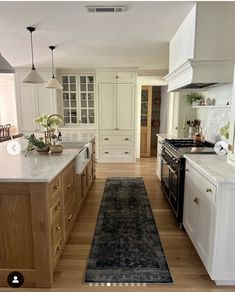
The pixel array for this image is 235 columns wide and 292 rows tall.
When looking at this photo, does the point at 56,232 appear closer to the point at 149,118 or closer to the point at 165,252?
the point at 165,252

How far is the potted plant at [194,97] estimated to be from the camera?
400 centimetres

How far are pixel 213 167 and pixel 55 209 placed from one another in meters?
1.44

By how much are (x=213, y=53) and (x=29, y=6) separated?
6.62ft

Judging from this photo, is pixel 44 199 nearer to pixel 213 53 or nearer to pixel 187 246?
pixel 187 246

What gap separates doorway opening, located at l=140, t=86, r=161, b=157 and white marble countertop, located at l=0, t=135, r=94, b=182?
4305 mm

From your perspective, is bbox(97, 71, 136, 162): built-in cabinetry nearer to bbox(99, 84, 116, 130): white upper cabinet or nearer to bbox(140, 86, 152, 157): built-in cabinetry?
bbox(99, 84, 116, 130): white upper cabinet

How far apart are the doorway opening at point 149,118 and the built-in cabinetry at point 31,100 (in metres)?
2.62

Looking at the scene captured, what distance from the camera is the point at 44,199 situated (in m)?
1.67

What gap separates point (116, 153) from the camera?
609 centimetres

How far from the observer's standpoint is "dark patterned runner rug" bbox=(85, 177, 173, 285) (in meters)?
1.92

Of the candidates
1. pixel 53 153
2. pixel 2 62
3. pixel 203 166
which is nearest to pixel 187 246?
pixel 203 166

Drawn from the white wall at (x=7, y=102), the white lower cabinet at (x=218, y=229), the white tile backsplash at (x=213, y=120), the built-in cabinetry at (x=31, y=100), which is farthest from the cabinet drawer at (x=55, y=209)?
the white wall at (x=7, y=102)

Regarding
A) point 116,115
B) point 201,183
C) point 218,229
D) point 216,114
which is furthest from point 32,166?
point 116,115

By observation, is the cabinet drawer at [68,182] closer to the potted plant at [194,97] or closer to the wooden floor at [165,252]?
the wooden floor at [165,252]
